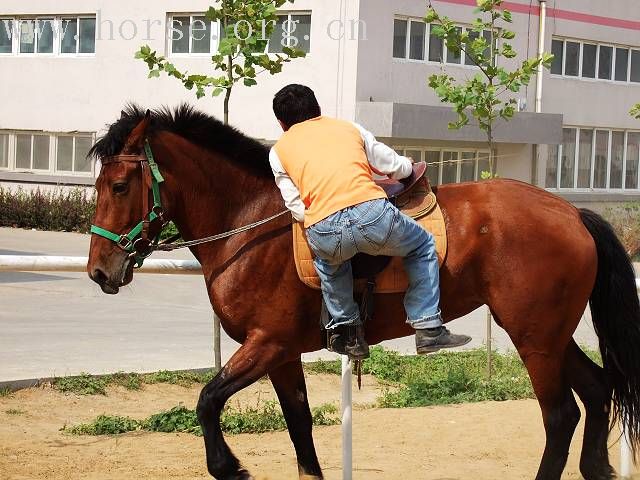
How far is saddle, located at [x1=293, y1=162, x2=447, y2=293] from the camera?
568cm

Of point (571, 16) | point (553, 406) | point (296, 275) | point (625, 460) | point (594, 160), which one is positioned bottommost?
point (625, 460)

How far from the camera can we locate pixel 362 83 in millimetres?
25203

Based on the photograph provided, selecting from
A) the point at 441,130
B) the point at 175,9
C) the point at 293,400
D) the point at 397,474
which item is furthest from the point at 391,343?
the point at 175,9

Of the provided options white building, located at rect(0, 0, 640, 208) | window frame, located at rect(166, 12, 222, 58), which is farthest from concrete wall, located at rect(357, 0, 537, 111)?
window frame, located at rect(166, 12, 222, 58)

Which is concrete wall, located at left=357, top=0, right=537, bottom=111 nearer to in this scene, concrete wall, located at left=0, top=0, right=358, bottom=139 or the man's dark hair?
concrete wall, located at left=0, top=0, right=358, bottom=139

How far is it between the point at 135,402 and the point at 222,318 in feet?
11.9

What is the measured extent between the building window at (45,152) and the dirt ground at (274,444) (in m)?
21.5

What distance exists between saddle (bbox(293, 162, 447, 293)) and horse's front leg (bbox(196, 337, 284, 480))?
44cm

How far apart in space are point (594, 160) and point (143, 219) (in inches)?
1117

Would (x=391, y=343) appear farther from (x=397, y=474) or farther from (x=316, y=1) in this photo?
(x=316, y=1)

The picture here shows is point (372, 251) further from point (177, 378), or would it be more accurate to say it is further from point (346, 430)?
point (177, 378)

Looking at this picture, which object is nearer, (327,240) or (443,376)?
(327,240)

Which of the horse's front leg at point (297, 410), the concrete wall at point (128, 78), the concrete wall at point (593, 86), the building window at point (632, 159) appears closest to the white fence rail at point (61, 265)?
the horse's front leg at point (297, 410)

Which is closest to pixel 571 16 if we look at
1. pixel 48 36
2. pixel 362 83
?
pixel 362 83
